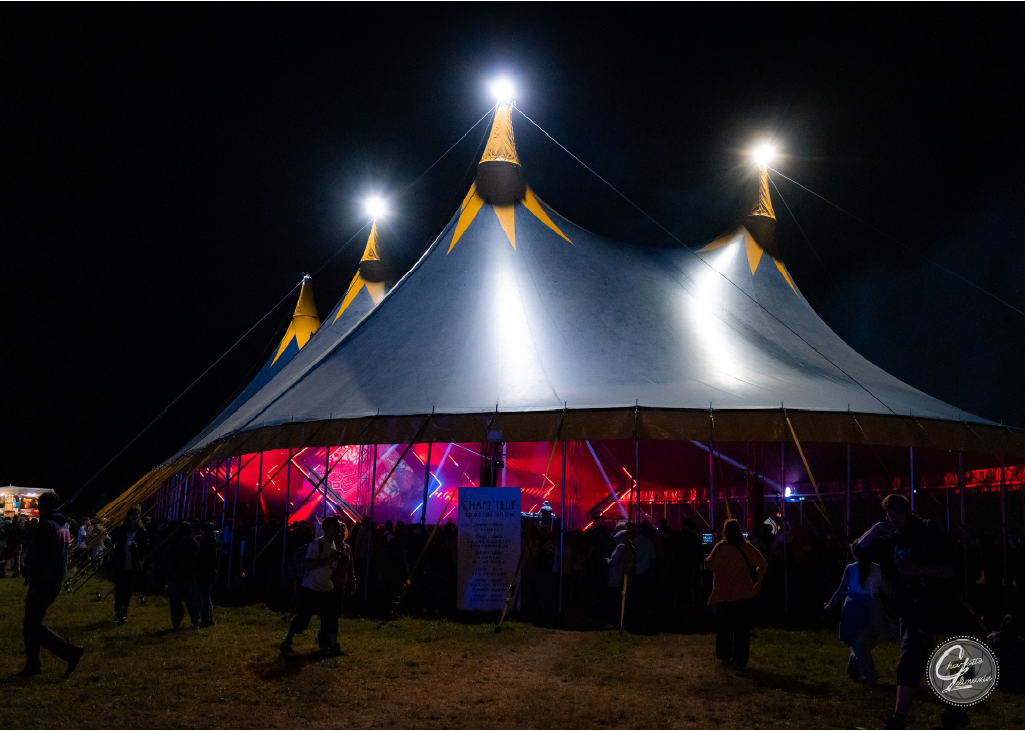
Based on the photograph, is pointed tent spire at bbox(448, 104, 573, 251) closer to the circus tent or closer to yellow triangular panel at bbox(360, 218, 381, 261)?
the circus tent

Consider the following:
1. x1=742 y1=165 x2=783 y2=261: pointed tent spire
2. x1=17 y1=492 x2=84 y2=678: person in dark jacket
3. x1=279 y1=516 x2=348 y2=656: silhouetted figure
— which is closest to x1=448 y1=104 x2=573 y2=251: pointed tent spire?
x1=742 y1=165 x2=783 y2=261: pointed tent spire

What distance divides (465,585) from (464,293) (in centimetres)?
460

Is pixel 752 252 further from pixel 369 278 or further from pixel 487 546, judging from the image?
pixel 369 278

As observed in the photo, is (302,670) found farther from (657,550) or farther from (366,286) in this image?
(366,286)

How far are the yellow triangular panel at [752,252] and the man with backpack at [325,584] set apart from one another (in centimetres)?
1004

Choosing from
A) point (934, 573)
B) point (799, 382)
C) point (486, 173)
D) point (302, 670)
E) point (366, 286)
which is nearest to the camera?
point (934, 573)

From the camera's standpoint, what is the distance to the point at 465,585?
8.90m

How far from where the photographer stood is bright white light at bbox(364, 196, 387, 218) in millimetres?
19008

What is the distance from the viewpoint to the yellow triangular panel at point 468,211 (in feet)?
44.0

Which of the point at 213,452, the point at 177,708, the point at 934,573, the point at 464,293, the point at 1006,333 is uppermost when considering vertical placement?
the point at 1006,333

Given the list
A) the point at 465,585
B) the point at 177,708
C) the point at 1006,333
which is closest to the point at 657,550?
the point at 465,585

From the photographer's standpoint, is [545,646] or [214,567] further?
[214,567]

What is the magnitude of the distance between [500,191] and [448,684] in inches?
362

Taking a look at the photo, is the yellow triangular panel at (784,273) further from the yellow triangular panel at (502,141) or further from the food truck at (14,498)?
the food truck at (14,498)
